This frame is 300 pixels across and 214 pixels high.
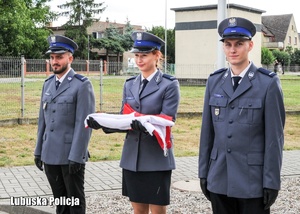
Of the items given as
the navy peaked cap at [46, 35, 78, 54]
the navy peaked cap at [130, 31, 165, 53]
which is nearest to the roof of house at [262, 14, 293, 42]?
the navy peaked cap at [46, 35, 78, 54]

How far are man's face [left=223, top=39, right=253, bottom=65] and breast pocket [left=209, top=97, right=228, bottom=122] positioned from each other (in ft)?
0.97

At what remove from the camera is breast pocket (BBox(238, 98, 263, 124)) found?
3473mm

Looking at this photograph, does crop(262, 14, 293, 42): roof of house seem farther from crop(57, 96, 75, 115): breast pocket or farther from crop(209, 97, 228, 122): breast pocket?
crop(209, 97, 228, 122): breast pocket

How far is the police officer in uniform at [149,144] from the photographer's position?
4293mm

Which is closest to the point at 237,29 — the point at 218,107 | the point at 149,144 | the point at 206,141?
the point at 218,107

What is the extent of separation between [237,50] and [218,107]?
454 mm

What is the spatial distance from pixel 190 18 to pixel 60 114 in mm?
30998

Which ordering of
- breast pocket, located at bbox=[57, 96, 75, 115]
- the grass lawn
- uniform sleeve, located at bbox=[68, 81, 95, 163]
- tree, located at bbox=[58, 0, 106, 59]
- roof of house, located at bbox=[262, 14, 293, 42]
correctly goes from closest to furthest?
1. uniform sleeve, located at bbox=[68, 81, 95, 163]
2. breast pocket, located at bbox=[57, 96, 75, 115]
3. the grass lawn
4. tree, located at bbox=[58, 0, 106, 59]
5. roof of house, located at bbox=[262, 14, 293, 42]

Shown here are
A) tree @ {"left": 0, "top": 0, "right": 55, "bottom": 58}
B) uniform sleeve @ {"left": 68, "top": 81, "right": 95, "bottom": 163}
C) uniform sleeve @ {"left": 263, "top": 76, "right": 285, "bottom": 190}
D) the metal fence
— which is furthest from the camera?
tree @ {"left": 0, "top": 0, "right": 55, "bottom": 58}

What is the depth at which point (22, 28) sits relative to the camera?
152 feet

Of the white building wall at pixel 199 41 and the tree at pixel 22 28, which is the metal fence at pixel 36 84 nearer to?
the white building wall at pixel 199 41

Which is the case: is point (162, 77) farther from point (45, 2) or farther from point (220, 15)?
point (45, 2)

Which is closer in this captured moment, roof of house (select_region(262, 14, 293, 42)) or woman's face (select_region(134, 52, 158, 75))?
woman's face (select_region(134, 52, 158, 75))

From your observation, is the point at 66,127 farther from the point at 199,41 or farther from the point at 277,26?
the point at 277,26
